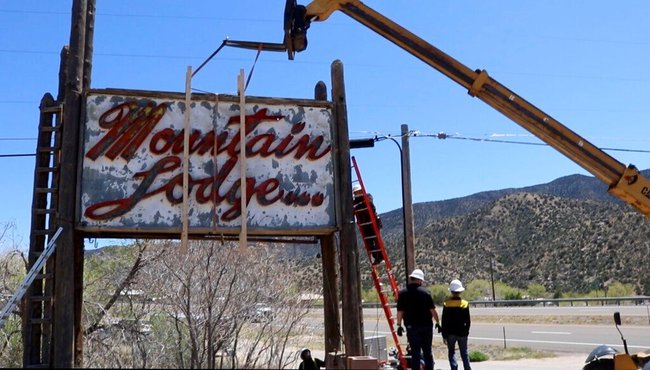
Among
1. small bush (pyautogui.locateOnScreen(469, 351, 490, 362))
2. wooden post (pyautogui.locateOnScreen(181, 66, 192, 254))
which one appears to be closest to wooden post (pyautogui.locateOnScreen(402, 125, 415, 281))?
small bush (pyautogui.locateOnScreen(469, 351, 490, 362))

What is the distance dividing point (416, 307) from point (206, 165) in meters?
3.53

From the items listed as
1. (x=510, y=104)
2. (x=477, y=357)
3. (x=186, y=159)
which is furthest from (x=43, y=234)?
(x=477, y=357)

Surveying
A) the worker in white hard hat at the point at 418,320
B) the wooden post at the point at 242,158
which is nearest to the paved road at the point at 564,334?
the worker in white hard hat at the point at 418,320

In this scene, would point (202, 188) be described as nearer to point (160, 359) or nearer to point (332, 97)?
point (332, 97)

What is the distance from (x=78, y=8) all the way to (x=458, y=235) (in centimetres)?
7957

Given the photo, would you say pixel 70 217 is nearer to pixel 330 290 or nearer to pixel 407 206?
pixel 330 290

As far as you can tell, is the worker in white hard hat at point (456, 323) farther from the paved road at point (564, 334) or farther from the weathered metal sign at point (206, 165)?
the paved road at point (564, 334)

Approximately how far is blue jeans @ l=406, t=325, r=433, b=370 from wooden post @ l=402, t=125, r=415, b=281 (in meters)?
6.83

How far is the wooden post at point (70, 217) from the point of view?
8.96 m

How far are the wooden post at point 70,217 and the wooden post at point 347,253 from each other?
341cm

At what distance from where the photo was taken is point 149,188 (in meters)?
9.56

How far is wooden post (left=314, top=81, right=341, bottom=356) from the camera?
421 inches

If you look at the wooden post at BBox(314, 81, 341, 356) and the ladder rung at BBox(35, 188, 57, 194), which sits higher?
the ladder rung at BBox(35, 188, 57, 194)

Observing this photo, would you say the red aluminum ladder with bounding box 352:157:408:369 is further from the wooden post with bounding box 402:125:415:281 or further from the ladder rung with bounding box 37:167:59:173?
the ladder rung with bounding box 37:167:59:173
